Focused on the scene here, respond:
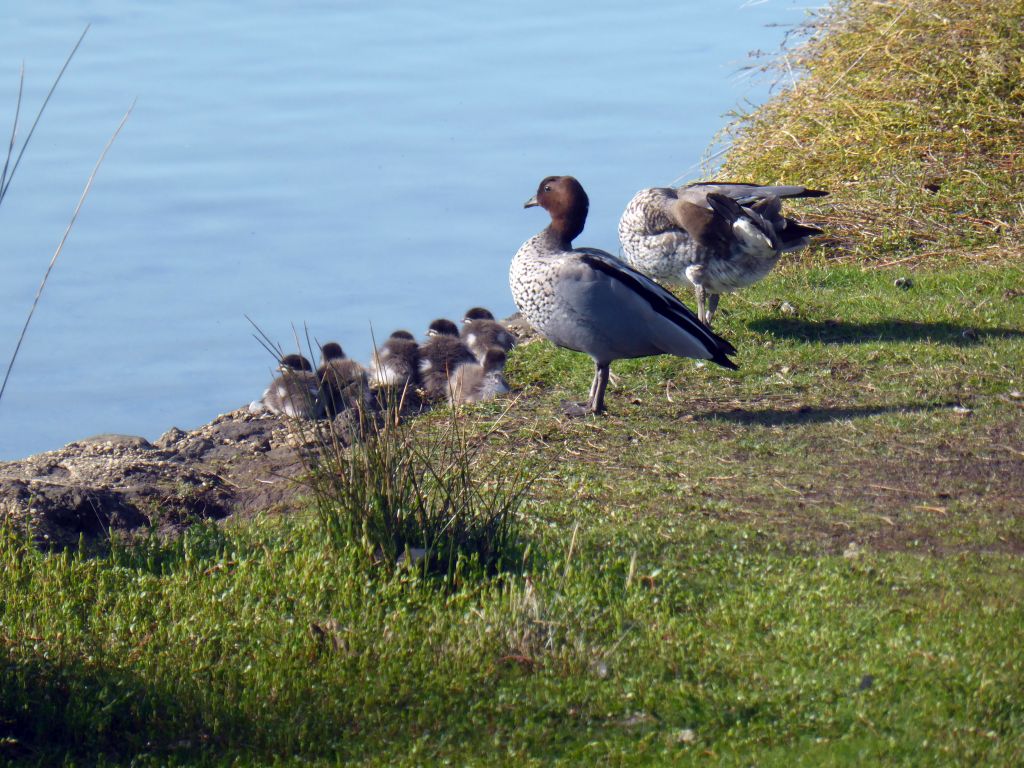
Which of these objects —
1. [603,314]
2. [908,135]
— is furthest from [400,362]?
[908,135]

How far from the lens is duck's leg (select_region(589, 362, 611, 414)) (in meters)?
7.44

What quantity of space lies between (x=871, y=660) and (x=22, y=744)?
278 centimetres

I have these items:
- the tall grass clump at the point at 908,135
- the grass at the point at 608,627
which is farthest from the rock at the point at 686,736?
the tall grass clump at the point at 908,135

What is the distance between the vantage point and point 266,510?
630 centimetres

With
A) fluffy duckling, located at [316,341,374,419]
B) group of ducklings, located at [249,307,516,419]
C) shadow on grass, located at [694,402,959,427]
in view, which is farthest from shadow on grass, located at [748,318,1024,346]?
fluffy duckling, located at [316,341,374,419]

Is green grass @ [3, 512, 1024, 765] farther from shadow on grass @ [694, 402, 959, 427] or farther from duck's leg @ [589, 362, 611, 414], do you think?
duck's leg @ [589, 362, 611, 414]

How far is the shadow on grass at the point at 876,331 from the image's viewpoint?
27.9 feet

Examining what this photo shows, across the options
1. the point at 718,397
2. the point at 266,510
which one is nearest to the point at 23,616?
the point at 266,510

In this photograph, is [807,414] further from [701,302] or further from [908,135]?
[908,135]

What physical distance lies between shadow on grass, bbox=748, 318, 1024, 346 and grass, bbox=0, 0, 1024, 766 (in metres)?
0.36

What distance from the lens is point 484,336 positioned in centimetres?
994

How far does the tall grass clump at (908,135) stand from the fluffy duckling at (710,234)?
208 centimetres

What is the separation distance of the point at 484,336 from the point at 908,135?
4.96 metres

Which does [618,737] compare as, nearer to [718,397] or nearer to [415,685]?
[415,685]
